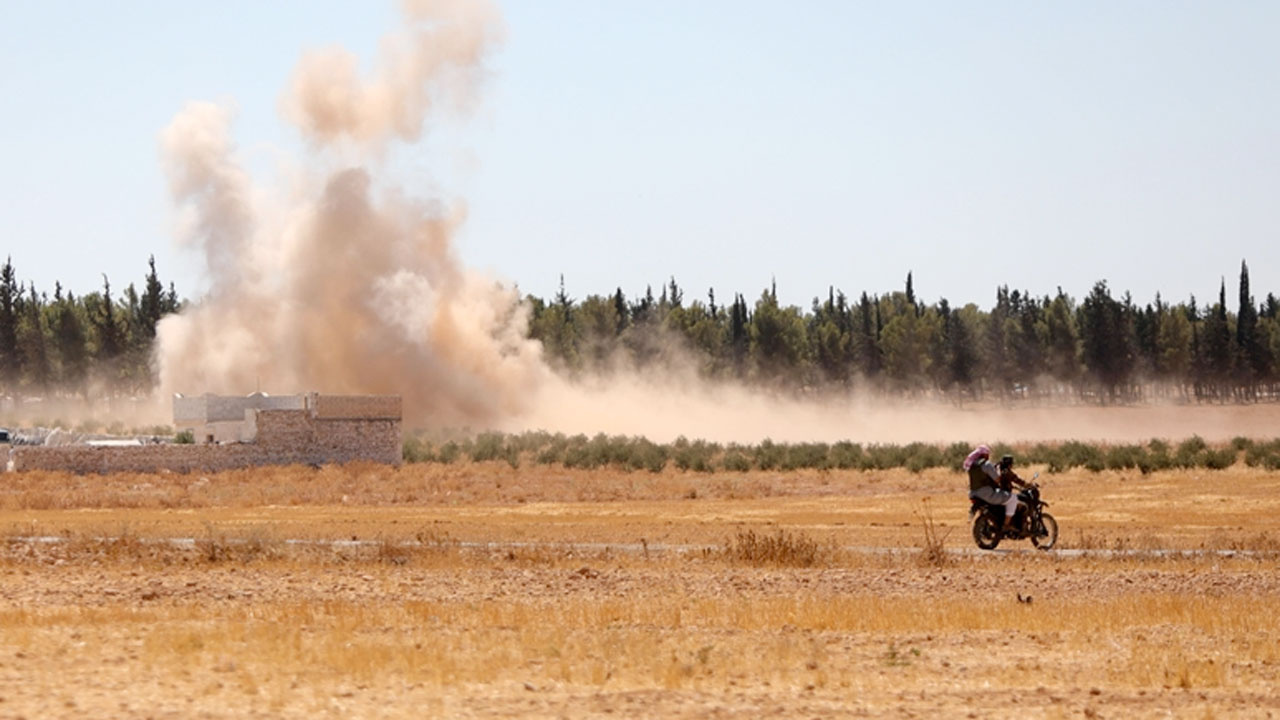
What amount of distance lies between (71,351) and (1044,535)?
3971 inches

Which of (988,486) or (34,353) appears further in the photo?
(34,353)

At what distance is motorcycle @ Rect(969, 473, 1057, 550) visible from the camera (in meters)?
26.9

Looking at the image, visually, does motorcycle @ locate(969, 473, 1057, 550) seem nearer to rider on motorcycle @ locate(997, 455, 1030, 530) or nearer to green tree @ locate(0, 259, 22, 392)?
rider on motorcycle @ locate(997, 455, 1030, 530)

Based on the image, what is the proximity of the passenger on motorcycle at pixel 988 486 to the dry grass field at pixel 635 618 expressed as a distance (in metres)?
0.75

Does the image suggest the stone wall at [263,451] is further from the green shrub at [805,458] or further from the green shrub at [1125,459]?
the green shrub at [1125,459]

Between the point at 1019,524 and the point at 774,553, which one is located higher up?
the point at 1019,524

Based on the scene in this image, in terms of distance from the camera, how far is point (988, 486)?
26.9 metres

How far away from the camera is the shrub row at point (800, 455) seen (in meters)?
60.2

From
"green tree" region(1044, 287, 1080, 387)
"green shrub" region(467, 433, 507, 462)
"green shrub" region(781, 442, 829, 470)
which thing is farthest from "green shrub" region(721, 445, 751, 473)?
"green tree" region(1044, 287, 1080, 387)

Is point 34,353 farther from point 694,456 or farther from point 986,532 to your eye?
point 986,532

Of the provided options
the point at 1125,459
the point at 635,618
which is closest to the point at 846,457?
the point at 1125,459

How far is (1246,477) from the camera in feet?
171

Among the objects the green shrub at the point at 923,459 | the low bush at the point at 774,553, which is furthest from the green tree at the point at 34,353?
the low bush at the point at 774,553

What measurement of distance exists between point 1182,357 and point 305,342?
229 feet
